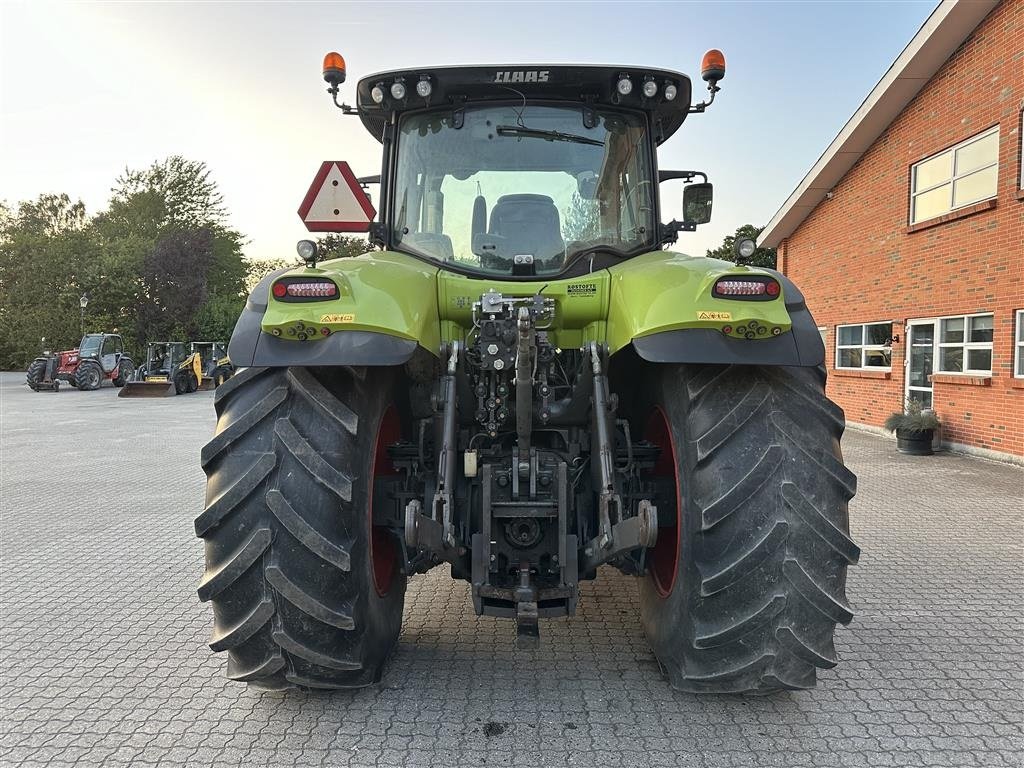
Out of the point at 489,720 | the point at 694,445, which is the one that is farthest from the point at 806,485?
the point at 489,720

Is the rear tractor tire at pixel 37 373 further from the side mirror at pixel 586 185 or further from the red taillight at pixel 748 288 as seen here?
the red taillight at pixel 748 288

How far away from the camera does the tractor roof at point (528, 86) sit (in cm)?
336

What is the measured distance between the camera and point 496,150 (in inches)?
139

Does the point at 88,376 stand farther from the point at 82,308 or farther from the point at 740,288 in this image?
the point at 740,288

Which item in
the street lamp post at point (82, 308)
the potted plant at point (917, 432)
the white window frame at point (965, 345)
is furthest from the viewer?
the street lamp post at point (82, 308)

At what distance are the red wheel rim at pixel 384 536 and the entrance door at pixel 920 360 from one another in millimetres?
10267

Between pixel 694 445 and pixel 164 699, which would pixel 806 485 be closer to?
pixel 694 445

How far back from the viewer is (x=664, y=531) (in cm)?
325

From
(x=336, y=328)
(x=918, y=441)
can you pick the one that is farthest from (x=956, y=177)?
Answer: (x=336, y=328)

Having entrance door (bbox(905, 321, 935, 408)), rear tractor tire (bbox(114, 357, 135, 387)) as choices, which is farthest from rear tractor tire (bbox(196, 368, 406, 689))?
rear tractor tire (bbox(114, 357, 135, 387))

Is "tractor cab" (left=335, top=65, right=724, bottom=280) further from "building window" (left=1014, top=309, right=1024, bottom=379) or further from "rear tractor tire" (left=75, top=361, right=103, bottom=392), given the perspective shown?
"rear tractor tire" (left=75, top=361, right=103, bottom=392)

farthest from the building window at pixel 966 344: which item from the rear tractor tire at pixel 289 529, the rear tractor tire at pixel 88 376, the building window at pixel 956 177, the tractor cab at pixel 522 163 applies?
the rear tractor tire at pixel 88 376

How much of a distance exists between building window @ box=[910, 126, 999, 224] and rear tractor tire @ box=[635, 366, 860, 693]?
9146 mm

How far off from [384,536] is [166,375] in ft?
78.4
